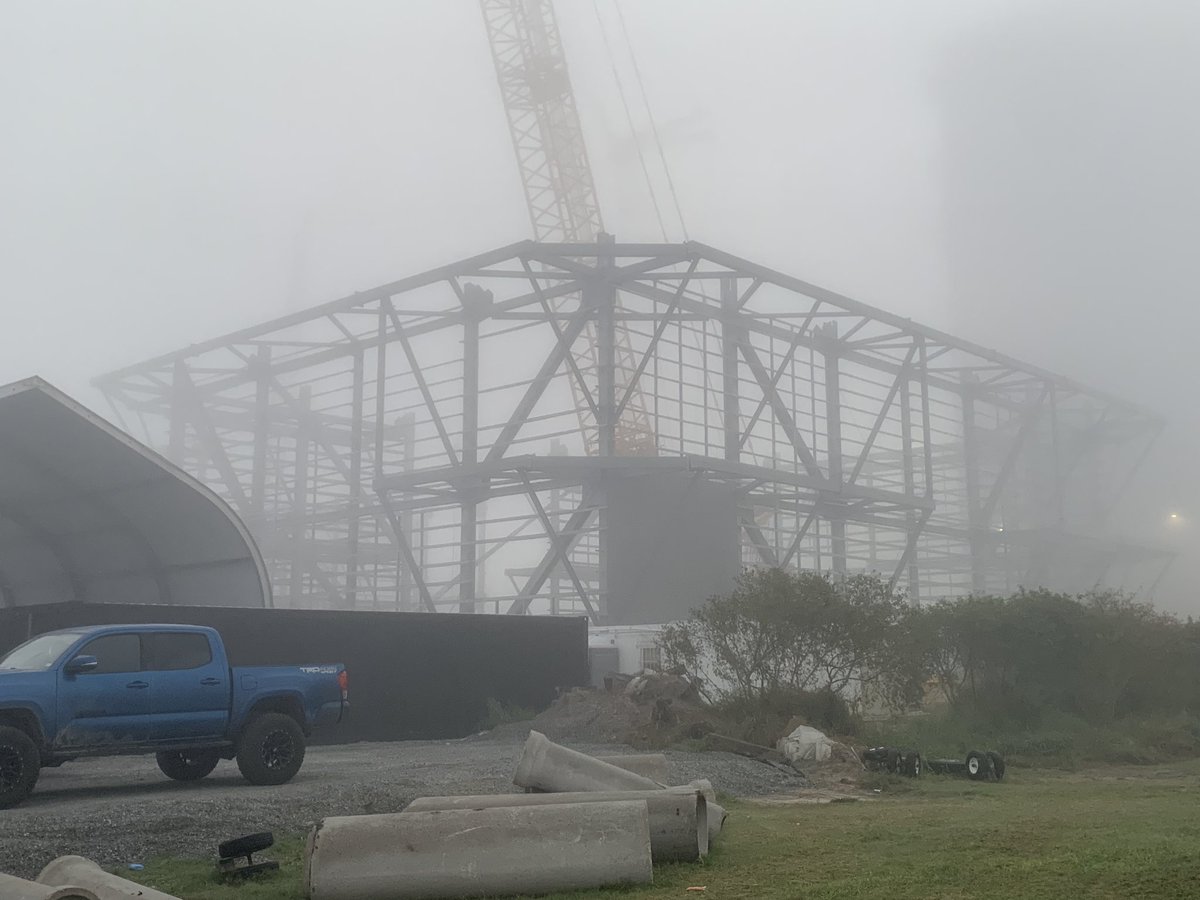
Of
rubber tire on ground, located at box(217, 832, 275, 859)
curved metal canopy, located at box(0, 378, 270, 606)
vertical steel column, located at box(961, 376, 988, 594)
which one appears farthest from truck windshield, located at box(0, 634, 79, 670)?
vertical steel column, located at box(961, 376, 988, 594)

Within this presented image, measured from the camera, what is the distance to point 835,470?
42312mm

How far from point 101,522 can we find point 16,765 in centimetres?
1593

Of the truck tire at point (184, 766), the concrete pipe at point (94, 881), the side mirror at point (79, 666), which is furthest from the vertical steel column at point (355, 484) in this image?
the concrete pipe at point (94, 881)

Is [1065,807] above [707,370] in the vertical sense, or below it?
below

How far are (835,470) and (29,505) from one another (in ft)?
85.9

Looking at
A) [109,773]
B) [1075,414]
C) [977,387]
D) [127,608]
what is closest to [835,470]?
[977,387]

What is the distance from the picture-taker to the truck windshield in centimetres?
1292

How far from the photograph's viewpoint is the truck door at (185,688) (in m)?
13.4

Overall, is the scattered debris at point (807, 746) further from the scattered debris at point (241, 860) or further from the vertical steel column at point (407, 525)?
the vertical steel column at point (407, 525)

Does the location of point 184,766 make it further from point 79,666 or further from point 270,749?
point 79,666

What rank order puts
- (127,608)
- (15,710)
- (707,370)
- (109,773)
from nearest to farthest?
(15,710) < (109,773) < (127,608) < (707,370)

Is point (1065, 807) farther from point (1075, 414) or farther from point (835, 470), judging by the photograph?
point (1075, 414)

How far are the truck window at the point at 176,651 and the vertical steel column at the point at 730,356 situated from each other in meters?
26.2

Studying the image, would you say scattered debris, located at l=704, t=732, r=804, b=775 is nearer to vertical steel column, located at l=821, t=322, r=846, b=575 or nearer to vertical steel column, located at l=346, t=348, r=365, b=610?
vertical steel column, located at l=346, t=348, r=365, b=610
